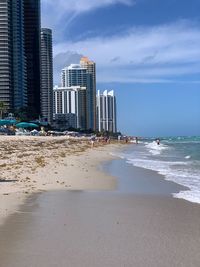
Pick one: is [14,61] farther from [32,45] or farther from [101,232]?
[101,232]

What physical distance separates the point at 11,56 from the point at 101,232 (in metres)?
146

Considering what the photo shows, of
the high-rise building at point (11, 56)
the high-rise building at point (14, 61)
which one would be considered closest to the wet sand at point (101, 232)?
the high-rise building at point (14, 61)

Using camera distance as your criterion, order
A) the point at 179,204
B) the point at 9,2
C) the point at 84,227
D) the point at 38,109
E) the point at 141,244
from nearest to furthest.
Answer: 1. the point at 141,244
2. the point at 84,227
3. the point at 179,204
4. the point at 9,2
5. the point at 38,109

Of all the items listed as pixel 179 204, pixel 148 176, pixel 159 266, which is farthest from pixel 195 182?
Result: pixel 159 266

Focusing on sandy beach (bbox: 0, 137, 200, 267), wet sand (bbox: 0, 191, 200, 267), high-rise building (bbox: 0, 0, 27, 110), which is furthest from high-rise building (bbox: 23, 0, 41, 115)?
wet sand (bbox: 0, 191, 200, 267)

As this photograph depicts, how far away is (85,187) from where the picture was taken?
16.7 metres

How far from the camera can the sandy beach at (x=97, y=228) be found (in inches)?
273

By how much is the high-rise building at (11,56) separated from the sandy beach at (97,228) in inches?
5161

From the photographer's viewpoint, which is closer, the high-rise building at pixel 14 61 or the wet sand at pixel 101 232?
the wet sand at pixel 101 232

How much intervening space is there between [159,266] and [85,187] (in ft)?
33.7

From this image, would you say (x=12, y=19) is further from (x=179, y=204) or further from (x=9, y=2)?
(x=179, y=204)

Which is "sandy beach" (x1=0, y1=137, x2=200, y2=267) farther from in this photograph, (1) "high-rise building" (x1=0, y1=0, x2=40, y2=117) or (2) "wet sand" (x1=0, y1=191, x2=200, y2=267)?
(1) "high-rise building" (x1=0, y1=0, x2=40, y2=117)

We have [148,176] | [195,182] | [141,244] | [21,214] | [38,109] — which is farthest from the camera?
[38,109]

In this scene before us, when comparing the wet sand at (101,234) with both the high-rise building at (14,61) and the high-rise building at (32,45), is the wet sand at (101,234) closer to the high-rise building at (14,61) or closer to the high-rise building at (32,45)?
Answer: the high-rise building at (14,61)
